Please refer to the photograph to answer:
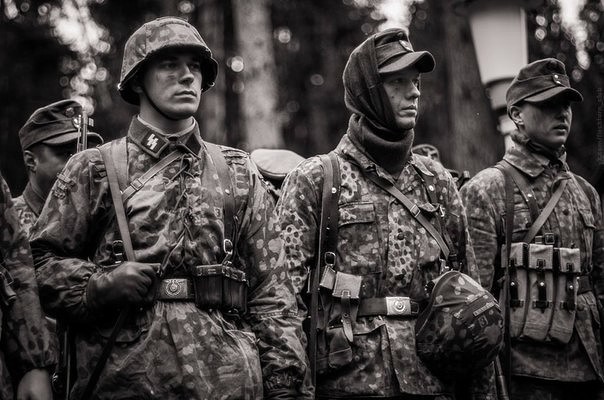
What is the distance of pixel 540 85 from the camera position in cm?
747

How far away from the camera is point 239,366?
15.8ft

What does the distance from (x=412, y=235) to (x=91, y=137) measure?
280 cm

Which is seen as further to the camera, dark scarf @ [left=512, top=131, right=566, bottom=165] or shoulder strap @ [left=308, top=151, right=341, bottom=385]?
dark scarf @ [left=512, top=131, right=566, bottom=165]

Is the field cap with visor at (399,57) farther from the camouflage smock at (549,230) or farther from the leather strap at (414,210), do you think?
the camouflage smock at (549,230)

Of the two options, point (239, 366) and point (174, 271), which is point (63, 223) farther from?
point (239, 366)

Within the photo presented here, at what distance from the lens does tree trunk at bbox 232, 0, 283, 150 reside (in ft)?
49.5

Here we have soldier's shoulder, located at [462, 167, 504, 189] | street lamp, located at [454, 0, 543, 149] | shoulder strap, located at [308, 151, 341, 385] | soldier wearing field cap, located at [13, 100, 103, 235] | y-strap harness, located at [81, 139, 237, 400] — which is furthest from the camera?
street lamp, located at [454, 0, 543, 149]

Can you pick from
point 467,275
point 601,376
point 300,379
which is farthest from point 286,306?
point 601,376

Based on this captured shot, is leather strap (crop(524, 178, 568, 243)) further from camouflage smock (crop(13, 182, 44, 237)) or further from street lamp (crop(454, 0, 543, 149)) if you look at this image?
camouflage smock (crop(13, 182, 44, 237))

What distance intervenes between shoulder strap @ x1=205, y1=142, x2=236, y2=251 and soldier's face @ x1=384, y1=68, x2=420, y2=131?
1.35 meters

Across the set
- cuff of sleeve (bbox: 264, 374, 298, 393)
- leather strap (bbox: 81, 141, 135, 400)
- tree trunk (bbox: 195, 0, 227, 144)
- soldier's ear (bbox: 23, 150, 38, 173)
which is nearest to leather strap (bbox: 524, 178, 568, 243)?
cuff of sleeve (bbox: 264, 374, 298, 393)

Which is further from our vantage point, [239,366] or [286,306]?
[286,306]

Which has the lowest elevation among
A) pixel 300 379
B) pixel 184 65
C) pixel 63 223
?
pixel 300 379

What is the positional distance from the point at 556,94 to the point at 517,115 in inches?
16.0
